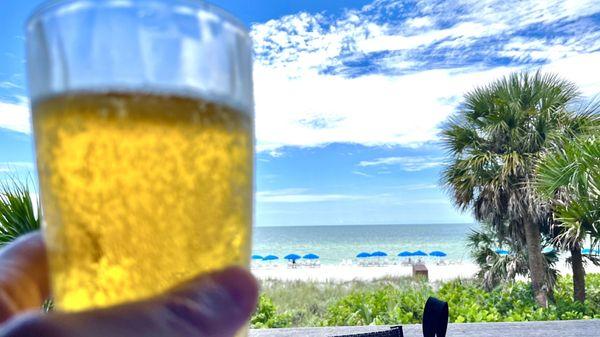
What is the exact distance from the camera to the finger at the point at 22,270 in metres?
0.70

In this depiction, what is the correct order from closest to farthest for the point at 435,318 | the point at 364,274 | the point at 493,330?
the point at 435,318 < the point at 493,330 < the point at 364,274

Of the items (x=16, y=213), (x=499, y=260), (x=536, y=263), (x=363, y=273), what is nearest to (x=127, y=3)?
(x=16, y=213)

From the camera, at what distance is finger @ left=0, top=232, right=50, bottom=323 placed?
70 cm

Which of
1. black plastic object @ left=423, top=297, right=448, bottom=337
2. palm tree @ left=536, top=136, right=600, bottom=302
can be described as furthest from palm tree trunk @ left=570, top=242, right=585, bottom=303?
black plastic object @ left=423, top=297, right=448, bottom=337

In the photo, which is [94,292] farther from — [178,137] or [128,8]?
[128,8]

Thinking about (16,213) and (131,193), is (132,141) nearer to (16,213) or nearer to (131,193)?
(131,193)

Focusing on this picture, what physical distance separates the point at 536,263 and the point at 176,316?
10068mm

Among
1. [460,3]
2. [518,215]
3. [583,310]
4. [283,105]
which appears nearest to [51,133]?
[583,310]

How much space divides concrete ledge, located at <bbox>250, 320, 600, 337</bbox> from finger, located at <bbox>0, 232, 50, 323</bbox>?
3580 mm

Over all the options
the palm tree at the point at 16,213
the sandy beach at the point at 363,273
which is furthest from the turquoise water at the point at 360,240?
the palm tree at the point at 16,213

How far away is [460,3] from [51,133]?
876 inches

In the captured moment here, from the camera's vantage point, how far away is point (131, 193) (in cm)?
49

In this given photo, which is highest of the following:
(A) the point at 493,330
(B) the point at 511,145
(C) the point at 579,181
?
(B) the point at 511,145

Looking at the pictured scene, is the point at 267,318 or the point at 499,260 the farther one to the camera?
the point at 499,260
